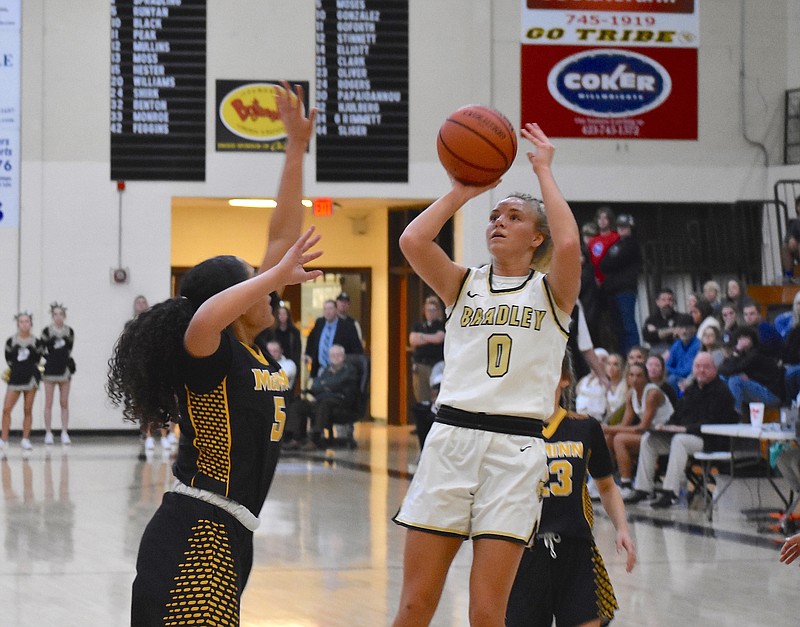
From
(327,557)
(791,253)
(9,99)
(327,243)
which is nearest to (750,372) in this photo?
(791,253)

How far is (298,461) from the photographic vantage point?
14203 millimetres

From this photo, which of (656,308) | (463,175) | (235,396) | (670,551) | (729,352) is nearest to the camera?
(235,396)

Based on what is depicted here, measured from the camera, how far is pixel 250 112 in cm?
1664

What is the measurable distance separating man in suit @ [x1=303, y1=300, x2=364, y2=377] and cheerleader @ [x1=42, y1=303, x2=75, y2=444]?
310cm

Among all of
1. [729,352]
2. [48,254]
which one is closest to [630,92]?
[729,352]

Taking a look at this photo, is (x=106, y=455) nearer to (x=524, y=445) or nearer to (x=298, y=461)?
(x=298, y=461)

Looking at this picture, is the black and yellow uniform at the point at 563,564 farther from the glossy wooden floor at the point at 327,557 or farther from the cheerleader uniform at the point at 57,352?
the cheerleader uniform at the point at 57,352

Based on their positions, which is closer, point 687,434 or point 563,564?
point 563,564

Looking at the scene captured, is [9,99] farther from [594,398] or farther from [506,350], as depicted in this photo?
[506,350]

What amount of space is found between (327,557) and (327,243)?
12.3 meters

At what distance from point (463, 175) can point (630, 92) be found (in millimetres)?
13654

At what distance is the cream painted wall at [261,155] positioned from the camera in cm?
1653

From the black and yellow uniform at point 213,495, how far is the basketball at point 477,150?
100cm

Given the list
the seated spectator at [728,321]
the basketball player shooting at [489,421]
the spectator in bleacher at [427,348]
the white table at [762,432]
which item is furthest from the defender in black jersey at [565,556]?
the spectator in bleacher at [427,348]
